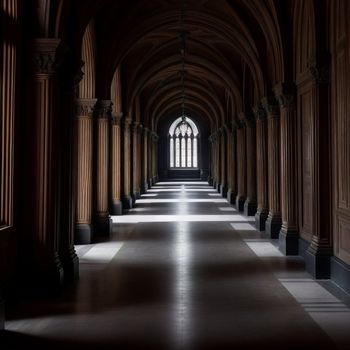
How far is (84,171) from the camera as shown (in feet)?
38.3

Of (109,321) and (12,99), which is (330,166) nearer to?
(109,321)

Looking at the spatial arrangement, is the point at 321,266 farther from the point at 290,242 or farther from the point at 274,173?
the point at 274,173

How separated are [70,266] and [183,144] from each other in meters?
42.0

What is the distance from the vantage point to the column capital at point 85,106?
464 inches

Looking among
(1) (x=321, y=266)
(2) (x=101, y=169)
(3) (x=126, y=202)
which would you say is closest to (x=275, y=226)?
(1) (x=321, y=266)

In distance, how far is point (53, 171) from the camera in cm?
720

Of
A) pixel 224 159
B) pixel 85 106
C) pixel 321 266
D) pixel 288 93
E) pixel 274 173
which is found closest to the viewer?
pixel 321 266

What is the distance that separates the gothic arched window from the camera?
163 ft

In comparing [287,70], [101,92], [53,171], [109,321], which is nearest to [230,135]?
[101,92]

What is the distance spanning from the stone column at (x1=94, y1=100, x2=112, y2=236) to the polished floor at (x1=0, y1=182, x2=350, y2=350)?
6.41ft

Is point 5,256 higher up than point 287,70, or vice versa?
point 287,70

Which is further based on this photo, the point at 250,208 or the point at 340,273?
the point at 250,208

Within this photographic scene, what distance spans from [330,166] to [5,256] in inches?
207

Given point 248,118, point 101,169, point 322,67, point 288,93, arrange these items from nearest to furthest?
point 322,67, point 288,93, point 101,169, point 248,118
